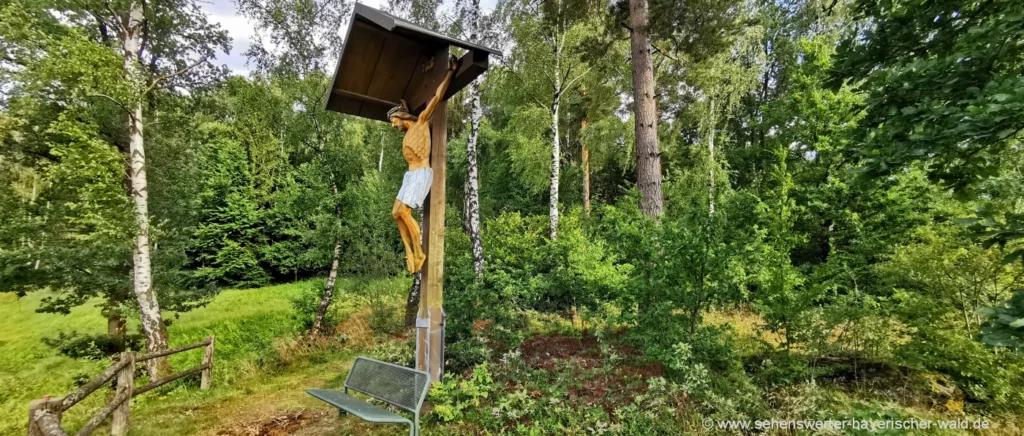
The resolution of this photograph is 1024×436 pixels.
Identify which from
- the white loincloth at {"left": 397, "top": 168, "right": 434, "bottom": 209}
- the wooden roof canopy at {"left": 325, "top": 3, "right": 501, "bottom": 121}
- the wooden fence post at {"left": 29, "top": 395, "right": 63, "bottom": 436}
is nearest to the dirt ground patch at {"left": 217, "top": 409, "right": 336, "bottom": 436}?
the wooden fence post at {"left": 29, "top": 395, "right": 63, "bottom": 436}

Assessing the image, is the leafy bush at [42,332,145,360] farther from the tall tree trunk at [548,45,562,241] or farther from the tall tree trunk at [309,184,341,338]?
the tall tree trunk at [548,45,562,241]

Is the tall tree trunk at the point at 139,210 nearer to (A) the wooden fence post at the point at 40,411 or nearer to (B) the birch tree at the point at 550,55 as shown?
(A) the wooden fence post at the point at 40,411

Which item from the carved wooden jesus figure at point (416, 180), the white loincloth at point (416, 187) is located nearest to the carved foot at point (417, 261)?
the carved wooden jesus figure at point (416, 180)

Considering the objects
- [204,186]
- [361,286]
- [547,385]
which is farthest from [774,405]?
[204,186]

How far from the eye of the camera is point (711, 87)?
477 inches

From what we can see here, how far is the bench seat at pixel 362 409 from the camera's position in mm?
2751

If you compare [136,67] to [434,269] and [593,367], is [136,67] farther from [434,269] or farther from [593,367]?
[593,367]

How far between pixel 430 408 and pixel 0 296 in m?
23.9

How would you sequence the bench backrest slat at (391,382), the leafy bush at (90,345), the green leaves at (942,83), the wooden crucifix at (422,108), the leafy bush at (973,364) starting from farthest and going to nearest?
the leafy bush at (90,345), the wooden crucifix at (422,108), the leafy bush at (973,364), the bench backrest slat at (391,382), the green leaves at (942,83)

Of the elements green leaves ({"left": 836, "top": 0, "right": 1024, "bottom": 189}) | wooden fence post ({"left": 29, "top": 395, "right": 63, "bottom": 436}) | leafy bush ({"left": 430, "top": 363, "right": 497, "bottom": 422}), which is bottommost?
leafy bush ({"left": 430, "top": 363, "right": 497, "bottom": 422})

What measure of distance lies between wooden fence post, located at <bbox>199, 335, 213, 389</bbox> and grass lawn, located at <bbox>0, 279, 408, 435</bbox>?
136 mm

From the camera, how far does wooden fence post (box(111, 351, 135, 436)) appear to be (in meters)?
4.11

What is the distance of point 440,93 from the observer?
12.0 ft

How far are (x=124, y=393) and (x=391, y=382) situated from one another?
10.5ft
